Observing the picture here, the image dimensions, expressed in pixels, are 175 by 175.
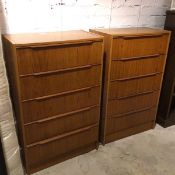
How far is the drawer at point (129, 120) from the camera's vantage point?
1.97 metres

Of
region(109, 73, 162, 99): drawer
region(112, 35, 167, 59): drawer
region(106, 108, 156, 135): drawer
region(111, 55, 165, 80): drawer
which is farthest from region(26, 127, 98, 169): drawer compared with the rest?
region(112, 35, 167, 59): drawer

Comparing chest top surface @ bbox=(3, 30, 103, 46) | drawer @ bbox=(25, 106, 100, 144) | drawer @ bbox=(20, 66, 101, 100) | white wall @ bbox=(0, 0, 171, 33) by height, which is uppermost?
white wall @ bbox=(0, 0, 171, 33)

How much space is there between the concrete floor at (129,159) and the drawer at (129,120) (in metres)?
0.14

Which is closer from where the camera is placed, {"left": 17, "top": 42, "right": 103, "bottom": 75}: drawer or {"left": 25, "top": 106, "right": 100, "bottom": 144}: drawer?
{"left": 17, "top": 42, "right": 103, "bottom": 75}: drawer

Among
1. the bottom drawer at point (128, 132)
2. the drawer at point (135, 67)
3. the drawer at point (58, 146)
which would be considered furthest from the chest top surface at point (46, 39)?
the bottom drawer at point (128, 132)

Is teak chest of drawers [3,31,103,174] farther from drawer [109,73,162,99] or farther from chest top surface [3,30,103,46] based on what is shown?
drawer [109,73,162,99]

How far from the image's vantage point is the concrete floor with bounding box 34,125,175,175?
5.71 feet

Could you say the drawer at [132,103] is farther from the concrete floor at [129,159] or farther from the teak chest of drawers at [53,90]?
the concrete floor at [129,159]

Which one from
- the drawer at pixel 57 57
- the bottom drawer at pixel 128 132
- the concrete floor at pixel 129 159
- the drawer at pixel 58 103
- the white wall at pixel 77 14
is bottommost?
the concrete floor at pixel 129 159

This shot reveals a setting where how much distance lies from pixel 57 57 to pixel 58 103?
13.4 inches

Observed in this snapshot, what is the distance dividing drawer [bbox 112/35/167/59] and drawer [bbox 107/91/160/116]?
0.40 m

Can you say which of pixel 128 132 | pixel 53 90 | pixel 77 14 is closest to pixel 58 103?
pixel 53 90

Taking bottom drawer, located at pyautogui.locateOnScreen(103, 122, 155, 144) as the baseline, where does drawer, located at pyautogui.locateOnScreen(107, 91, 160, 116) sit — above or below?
above

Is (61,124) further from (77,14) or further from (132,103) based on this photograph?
(77,14)
